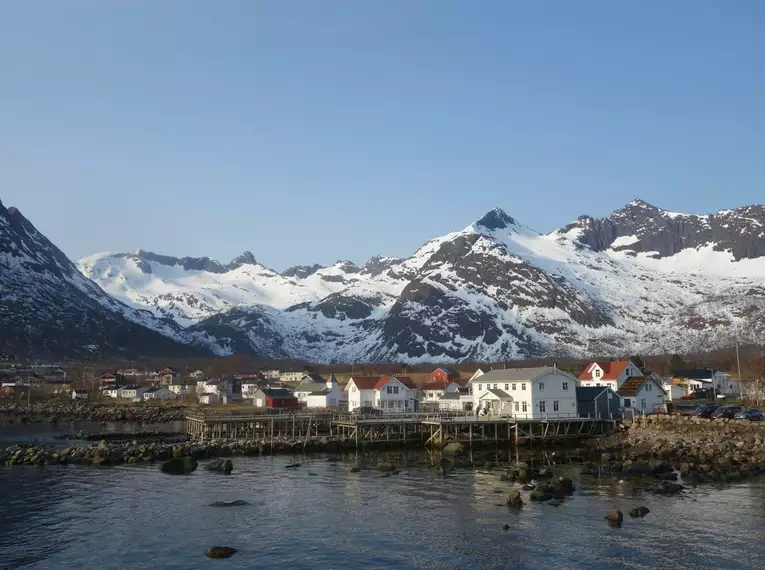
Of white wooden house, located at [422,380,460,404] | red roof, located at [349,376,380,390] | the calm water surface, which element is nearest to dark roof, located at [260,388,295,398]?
red roof, located at [349,376,380,390]

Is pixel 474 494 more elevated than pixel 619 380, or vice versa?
pixel 619 380

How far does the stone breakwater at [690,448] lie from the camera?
177 ft

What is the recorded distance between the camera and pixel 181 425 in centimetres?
11275

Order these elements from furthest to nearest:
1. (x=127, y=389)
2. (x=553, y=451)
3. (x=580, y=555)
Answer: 1. (x=127, y=389)
2. (x=553, y=451)
3. (x=580, y=555)

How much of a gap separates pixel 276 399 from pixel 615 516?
8893 cm

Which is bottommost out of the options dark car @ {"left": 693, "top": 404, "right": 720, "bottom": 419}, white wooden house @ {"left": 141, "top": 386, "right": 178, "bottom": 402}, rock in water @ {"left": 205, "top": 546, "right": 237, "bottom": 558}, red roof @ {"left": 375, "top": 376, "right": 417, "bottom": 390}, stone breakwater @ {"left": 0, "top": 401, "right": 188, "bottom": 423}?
rock in water @ {"left": 205, "top": 546, "right": 237, "bottom": 558}

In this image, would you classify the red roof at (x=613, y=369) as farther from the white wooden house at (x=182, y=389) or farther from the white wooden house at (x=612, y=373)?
the white wooden house at (x=182, y=389)

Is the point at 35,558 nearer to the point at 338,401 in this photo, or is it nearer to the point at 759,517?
the point at 759,517

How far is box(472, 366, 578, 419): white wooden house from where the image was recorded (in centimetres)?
8094

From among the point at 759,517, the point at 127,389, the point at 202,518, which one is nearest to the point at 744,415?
the point at 759,517

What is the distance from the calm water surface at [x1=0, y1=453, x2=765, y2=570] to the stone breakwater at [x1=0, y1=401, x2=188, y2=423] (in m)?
75.2

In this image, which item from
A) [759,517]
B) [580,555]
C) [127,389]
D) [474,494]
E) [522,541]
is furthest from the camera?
[127,389]

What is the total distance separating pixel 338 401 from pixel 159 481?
65.6 m

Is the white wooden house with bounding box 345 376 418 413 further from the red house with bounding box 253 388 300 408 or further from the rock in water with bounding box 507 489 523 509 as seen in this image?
the rock in water with bounding box 507 489 523 509
